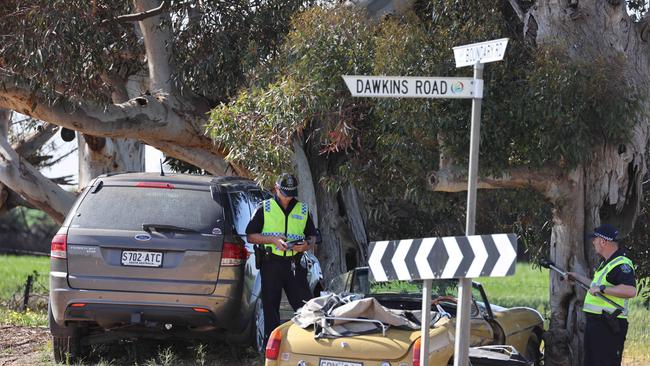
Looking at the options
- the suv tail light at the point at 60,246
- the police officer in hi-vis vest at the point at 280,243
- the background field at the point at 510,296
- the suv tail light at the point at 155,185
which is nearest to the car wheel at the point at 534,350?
the background field at the point at 510,296

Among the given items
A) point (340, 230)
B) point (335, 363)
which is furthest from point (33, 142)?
point (335, 363)

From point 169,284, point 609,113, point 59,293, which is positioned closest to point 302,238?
point 169,284

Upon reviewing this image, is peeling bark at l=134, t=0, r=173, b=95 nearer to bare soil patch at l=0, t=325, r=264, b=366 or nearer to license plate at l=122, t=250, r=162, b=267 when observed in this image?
bare soil patch at l=0, t=325, r=264, b=366

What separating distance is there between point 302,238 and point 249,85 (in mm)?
3645

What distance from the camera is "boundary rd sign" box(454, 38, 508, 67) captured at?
7.75 meters

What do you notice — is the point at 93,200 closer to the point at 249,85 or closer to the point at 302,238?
the point at 302,238

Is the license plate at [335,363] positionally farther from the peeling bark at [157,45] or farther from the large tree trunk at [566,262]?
the peeling bark at [157,45]

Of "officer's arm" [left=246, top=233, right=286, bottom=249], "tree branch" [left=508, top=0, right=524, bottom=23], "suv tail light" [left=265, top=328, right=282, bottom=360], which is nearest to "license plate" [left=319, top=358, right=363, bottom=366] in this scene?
"suv tail light" [left=265, top=328, right=282, bottom=360]

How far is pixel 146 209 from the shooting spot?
421 inches

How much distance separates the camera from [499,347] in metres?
9.22

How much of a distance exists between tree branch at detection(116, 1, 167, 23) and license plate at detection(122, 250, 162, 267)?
654 centimetres

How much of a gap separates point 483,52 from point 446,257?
1448 mm

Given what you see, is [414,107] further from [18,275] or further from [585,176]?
[18,275]

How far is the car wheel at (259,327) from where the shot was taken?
36.0ft
